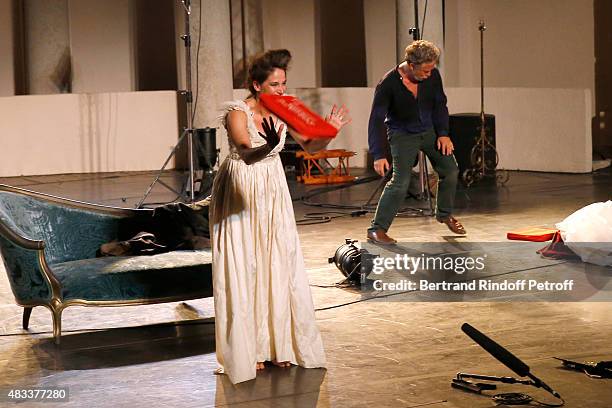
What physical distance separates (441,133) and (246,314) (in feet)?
12.6

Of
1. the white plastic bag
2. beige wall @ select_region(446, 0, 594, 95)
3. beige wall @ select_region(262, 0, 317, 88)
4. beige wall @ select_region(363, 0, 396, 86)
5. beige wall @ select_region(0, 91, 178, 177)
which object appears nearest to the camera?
the white plastic bag

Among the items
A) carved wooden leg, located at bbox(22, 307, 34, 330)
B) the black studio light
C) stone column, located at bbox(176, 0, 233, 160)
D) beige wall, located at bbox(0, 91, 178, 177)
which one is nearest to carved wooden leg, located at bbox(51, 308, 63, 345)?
carved wooden leg, located at bbox(22, 307, 34, 330)

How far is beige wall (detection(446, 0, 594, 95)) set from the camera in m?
15.9

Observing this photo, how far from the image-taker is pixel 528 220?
9.82 m

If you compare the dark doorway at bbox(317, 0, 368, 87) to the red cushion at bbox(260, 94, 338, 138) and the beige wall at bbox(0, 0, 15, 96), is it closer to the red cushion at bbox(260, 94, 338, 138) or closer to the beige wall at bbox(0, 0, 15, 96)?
the beige wall at bbox(0, 0, 15, 96)

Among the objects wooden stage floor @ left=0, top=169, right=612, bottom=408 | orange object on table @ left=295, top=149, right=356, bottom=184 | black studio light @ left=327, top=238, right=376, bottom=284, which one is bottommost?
wooden stage floor @ left=0, top=169, right=612, bottom=408

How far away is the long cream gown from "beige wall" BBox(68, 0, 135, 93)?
43.8ft

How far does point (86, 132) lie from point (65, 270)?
31.7 ft

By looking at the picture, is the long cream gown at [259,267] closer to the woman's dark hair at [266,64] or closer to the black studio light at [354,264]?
the woman's dark hair at [266,64]

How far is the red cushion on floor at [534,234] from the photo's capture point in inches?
338

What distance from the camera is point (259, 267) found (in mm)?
5445

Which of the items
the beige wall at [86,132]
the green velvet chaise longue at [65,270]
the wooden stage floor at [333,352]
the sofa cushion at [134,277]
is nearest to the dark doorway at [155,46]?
the beige wall at [86,132]

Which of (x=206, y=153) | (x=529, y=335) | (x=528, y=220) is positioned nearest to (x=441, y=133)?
(x=528, y=220)

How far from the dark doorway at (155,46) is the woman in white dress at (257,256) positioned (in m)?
13.5
